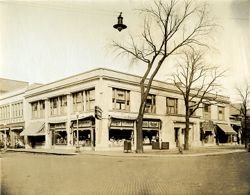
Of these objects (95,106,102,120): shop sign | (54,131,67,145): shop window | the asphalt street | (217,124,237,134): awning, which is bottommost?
the asphalt street

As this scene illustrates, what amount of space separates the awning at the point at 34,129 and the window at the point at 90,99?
6.27 metres

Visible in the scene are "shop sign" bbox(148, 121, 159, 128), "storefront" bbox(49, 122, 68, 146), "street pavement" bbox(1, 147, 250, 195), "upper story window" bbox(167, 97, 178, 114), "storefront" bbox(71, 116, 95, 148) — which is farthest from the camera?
"upper story window" bbox(167, 97, 178, 114)

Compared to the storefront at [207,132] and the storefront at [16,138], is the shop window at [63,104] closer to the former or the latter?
the storefront at [16,138]

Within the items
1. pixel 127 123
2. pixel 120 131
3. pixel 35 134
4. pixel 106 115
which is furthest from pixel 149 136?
pixel 35 134

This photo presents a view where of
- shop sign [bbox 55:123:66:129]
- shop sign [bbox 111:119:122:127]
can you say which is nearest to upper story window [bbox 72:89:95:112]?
shop sign [bbox 111:119:122:127]

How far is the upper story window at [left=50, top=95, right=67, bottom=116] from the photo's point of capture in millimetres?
24531

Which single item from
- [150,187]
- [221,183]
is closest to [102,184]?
[150,187]

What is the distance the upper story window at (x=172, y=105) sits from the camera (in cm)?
2673

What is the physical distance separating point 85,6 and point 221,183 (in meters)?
6.66

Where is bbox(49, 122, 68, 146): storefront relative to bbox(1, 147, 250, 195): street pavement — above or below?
above

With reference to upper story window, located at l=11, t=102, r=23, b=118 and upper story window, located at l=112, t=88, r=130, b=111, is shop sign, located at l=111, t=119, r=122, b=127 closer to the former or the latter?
upper story window, located at l=112, t=88, r=130, b=111

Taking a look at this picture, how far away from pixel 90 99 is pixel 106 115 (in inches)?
67.3

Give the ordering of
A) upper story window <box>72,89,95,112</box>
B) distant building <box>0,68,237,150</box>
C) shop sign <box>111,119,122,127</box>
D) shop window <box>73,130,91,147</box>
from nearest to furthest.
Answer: distant building <box>0,68,237,150</box> < shop sign <box>111,119,122,127</box> < upper story window <box>72,89,95,112</box> < shop window <box>73,130,91,147</box>

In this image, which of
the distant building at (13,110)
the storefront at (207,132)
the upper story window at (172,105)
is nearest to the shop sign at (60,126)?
the distant building at (13,110)
